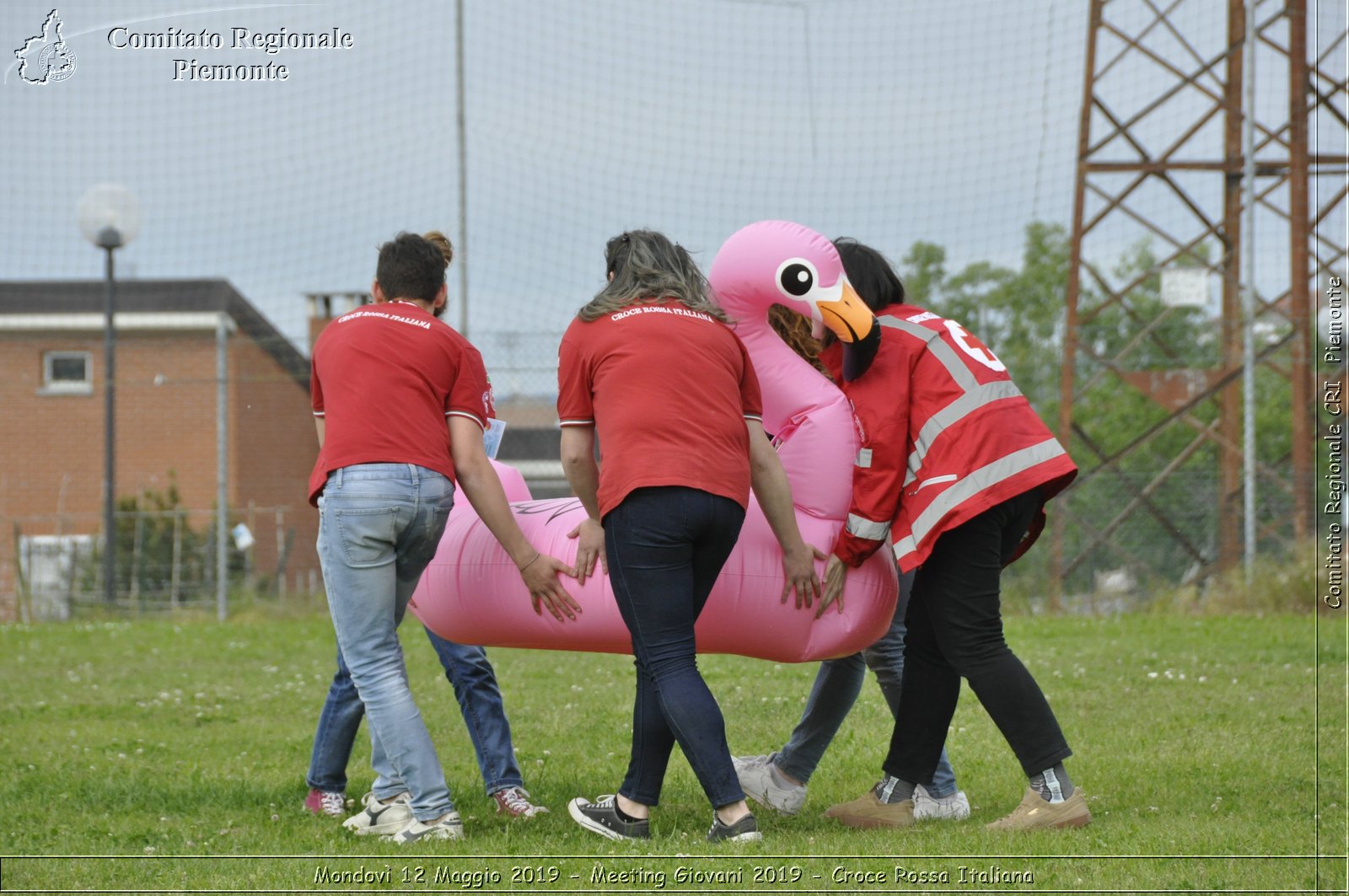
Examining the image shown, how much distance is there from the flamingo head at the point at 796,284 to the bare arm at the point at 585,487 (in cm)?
75

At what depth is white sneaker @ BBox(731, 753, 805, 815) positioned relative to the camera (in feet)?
15.7

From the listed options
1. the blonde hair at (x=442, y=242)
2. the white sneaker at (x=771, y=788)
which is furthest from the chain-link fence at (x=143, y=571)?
the white sneaker at (x=771, y=788)

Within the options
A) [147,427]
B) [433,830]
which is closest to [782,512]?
[433,830]

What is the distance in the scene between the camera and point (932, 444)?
430 centimetres

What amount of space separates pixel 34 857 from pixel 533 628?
1.68 m

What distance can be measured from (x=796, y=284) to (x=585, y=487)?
964mm

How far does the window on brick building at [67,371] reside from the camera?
67.3ft

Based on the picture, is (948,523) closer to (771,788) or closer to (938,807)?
(938,807)

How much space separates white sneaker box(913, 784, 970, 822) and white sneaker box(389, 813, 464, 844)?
60.1 inches

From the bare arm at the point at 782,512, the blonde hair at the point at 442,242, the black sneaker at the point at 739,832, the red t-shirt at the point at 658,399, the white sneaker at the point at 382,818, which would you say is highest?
the blonde hair at the point at 442,242

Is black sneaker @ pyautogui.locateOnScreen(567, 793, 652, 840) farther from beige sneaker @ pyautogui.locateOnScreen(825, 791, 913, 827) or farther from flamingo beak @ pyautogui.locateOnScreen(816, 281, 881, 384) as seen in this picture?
flamingo beak @ pyautogui.locateOnScreen(816, 281, 881, 384)

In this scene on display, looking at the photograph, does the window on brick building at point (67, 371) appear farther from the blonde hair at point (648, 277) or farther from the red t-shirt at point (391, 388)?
the blonde hair at point (648, 277)

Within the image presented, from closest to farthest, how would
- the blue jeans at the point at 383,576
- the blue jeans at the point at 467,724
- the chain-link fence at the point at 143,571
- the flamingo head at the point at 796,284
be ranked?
the blue jeans at the point at 383,576
the flamingo head at the point at 796,284
the blue jeans at the point at 467,724
the chain-link fence at the point at 143,571

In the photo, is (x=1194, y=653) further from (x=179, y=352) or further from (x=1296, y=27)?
(x=179, y=352)
